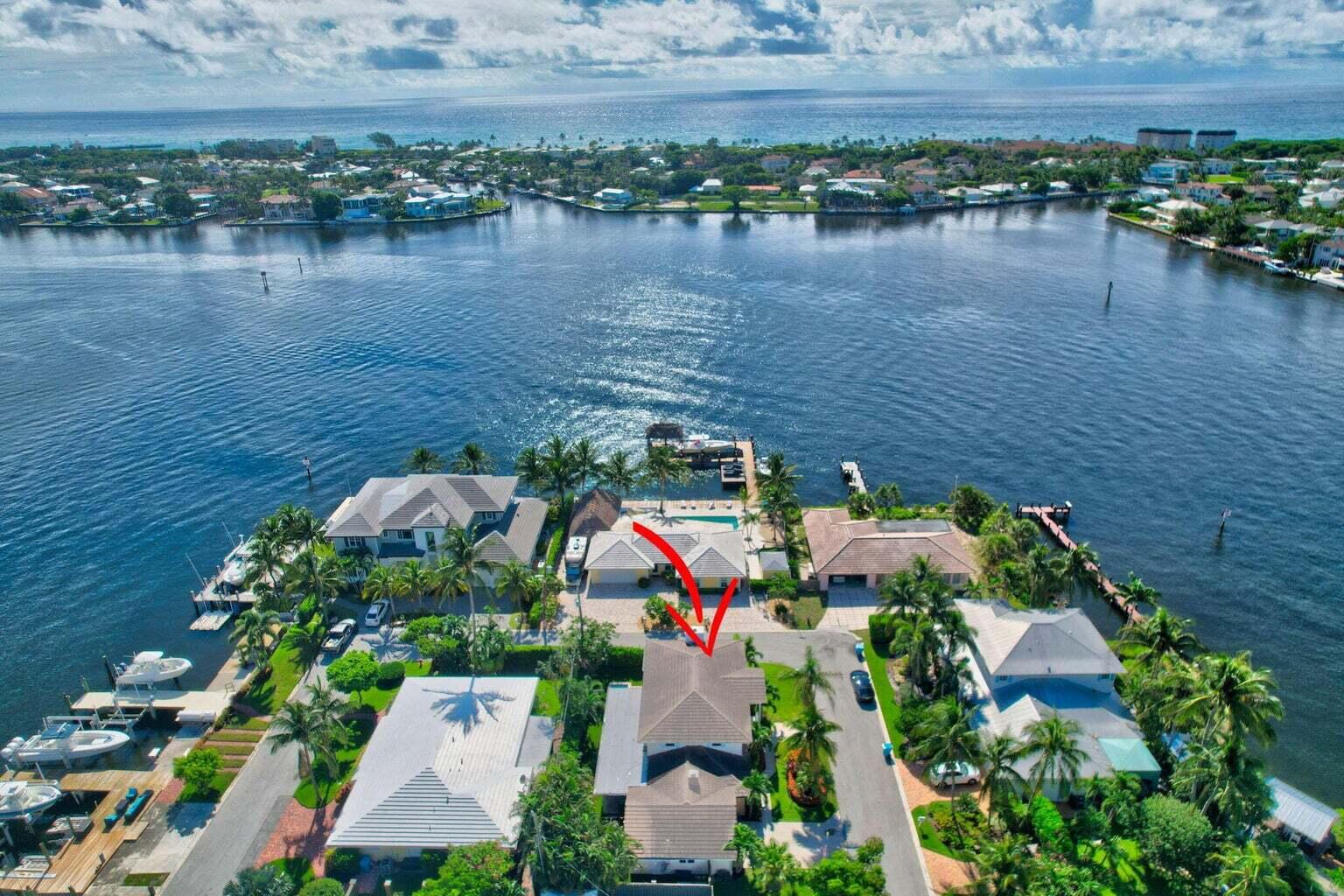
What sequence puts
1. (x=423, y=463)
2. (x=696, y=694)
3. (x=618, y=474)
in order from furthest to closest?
(x=423, y=463)
(x=618, y=474)
(x=696, y=694)

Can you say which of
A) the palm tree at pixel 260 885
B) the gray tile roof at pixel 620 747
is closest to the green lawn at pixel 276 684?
the palm tree at pixel 260 885

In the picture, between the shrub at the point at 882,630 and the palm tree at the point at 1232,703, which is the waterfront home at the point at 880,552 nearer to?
the shrub at the point at 882,630

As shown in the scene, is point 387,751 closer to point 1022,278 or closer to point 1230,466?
point 1230,466

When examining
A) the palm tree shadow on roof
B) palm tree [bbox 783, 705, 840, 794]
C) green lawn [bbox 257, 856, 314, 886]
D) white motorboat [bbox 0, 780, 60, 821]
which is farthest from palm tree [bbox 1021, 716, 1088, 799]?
white motorboat [bbox 0, 780, 60, 821]

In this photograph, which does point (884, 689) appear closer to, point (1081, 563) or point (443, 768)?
point (1081, 563)

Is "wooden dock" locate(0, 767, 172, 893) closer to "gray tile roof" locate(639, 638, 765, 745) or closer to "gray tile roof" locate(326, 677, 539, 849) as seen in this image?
"gray tile roof" locate(326, 677, 539, 849)

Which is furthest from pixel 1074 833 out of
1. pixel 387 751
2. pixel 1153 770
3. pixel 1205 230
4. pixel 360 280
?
pixel 1205 230

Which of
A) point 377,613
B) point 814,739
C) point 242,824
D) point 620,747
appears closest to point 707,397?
point 377,613
